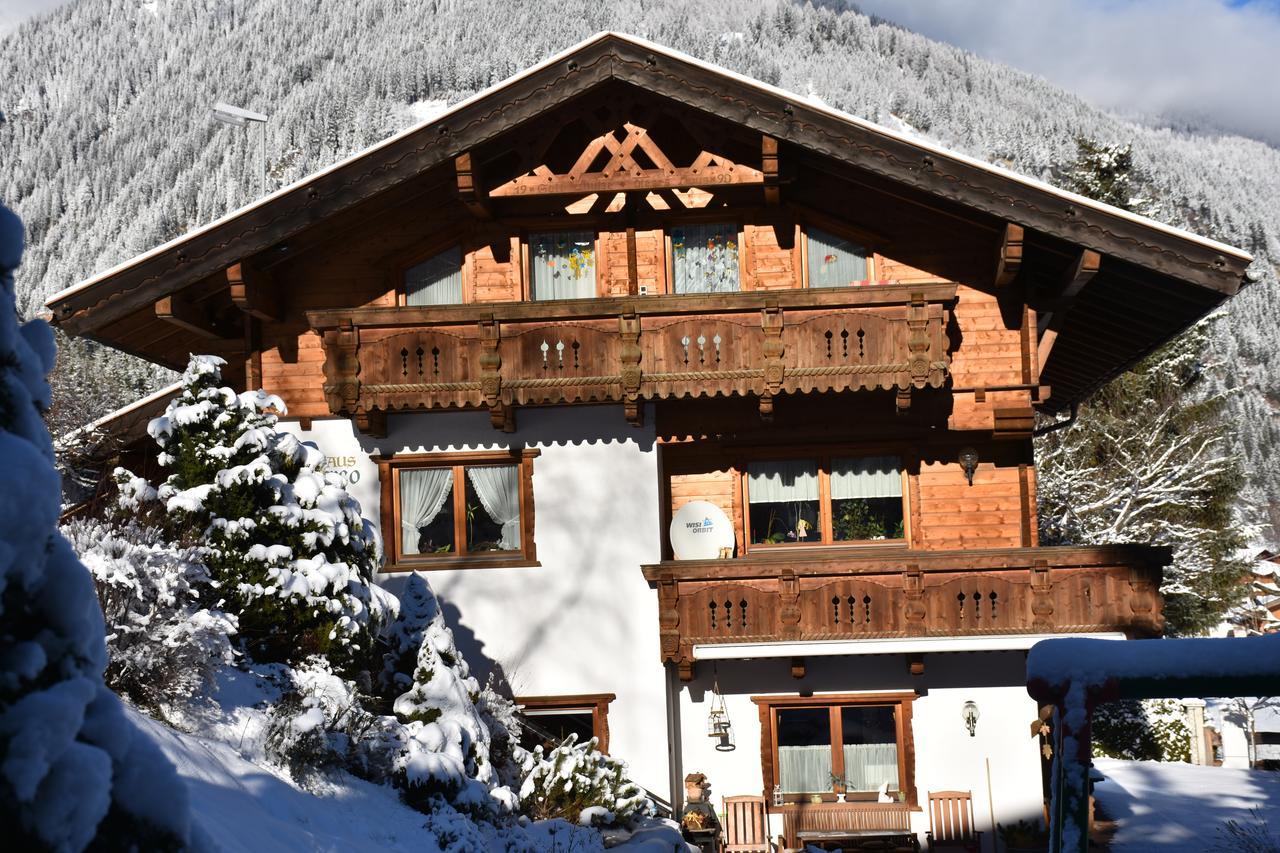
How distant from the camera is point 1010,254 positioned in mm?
16281

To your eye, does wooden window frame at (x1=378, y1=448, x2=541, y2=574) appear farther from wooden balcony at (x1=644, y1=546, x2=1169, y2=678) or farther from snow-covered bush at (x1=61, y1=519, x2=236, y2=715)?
snow-covered bush at (x1=61, y1=519, x2=236, y2=715)

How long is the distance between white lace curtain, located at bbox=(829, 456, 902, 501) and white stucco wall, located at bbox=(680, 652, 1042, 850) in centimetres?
229

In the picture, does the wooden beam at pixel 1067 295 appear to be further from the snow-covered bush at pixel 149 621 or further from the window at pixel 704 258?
the snow-covered bush at pixel 149 621

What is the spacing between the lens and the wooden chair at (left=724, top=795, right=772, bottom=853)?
16.9m

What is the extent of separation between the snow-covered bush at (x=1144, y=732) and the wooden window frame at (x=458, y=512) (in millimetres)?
19268

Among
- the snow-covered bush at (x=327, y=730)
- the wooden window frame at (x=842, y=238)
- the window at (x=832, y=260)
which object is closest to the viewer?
the snow-covered bush at (x=327, y=730)

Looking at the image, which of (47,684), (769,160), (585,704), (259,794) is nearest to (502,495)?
(585,704)

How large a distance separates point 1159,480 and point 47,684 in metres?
34.4

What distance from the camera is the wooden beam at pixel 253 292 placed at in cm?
1697

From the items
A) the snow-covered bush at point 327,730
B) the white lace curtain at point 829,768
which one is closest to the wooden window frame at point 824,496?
the white lace curtain at point 829,768

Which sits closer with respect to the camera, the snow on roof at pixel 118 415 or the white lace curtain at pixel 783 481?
the white lace curtain at pixel 783 481

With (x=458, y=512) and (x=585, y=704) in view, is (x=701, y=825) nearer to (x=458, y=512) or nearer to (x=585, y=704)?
(x=585, y=704)

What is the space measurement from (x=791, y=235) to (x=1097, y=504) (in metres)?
18.6

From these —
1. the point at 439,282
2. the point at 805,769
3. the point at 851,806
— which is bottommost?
the point at 851,806
